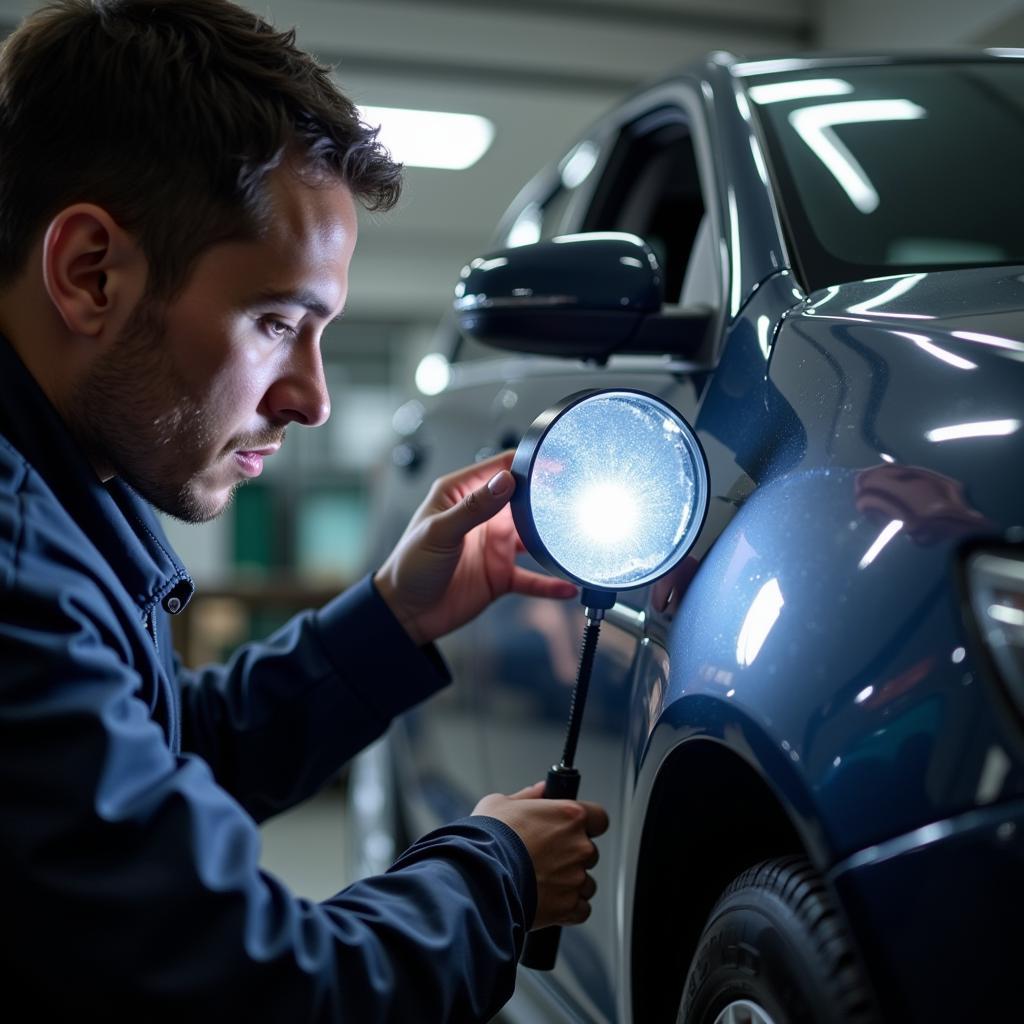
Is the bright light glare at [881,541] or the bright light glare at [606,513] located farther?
the bright light glare at [606,513]

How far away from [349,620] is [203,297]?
1.75 ft

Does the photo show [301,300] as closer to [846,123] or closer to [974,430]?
[974,430]

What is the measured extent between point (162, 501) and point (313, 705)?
1.31 feet

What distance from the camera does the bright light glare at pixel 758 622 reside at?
2.68ft

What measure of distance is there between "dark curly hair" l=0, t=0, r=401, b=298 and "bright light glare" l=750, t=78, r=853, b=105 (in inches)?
23.1

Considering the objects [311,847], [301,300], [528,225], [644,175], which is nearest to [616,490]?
[301,300]

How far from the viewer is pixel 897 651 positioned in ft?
2.29

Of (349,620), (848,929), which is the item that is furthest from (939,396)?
(349,620)

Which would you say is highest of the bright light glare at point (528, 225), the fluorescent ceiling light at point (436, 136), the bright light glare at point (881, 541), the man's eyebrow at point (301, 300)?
the bright light glare at point (881, 541)

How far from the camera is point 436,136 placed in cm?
629

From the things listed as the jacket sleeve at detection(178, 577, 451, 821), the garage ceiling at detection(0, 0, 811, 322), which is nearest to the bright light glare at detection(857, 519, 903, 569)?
the jacket sleeve at detection(178, 577, 451, 821)

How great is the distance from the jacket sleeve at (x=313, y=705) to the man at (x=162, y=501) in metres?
0.18

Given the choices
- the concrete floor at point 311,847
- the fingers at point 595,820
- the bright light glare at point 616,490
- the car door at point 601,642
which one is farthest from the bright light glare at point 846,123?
the concrete floor at point 311,847

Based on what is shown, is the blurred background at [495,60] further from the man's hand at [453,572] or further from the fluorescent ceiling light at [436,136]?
the man's hand at [453,572]
